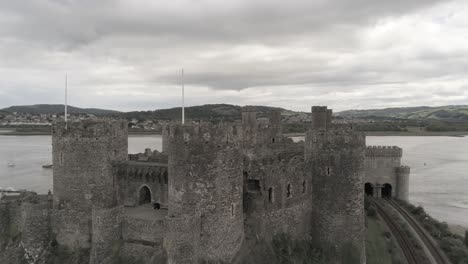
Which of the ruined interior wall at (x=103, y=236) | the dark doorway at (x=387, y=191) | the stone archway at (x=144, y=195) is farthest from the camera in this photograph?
the dark doorway at (x=387, y=191)

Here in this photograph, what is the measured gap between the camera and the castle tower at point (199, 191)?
14156 mm

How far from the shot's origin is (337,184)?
62.6 feet

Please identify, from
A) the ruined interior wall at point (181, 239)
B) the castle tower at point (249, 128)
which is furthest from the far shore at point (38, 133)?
the ruined interior wall at point (181, 239)

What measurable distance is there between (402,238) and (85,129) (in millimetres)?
19157

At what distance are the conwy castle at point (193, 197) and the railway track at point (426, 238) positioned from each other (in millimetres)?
6296

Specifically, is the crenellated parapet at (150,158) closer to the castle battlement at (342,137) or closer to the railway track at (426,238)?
the castle battlement at (342,137)

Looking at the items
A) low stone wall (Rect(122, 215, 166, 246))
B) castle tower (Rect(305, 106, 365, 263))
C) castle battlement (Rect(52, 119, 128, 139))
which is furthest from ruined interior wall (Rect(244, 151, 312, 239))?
castle battlement (Rect(52, 119, 128, 139))

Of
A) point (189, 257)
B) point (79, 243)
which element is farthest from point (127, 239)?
point (189, 257)

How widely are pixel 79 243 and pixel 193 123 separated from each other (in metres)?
7.94

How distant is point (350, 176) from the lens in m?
18.8

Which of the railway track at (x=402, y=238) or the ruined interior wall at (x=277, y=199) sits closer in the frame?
the ruined interior wall at (x=277, y=199)

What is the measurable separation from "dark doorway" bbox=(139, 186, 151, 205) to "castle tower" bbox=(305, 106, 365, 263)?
756 centimetres

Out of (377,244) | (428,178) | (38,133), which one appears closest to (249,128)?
(377,244)

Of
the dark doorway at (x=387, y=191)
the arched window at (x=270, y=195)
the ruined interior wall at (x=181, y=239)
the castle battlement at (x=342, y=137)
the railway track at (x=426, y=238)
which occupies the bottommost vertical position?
the railway track at (x=426, y=238)
